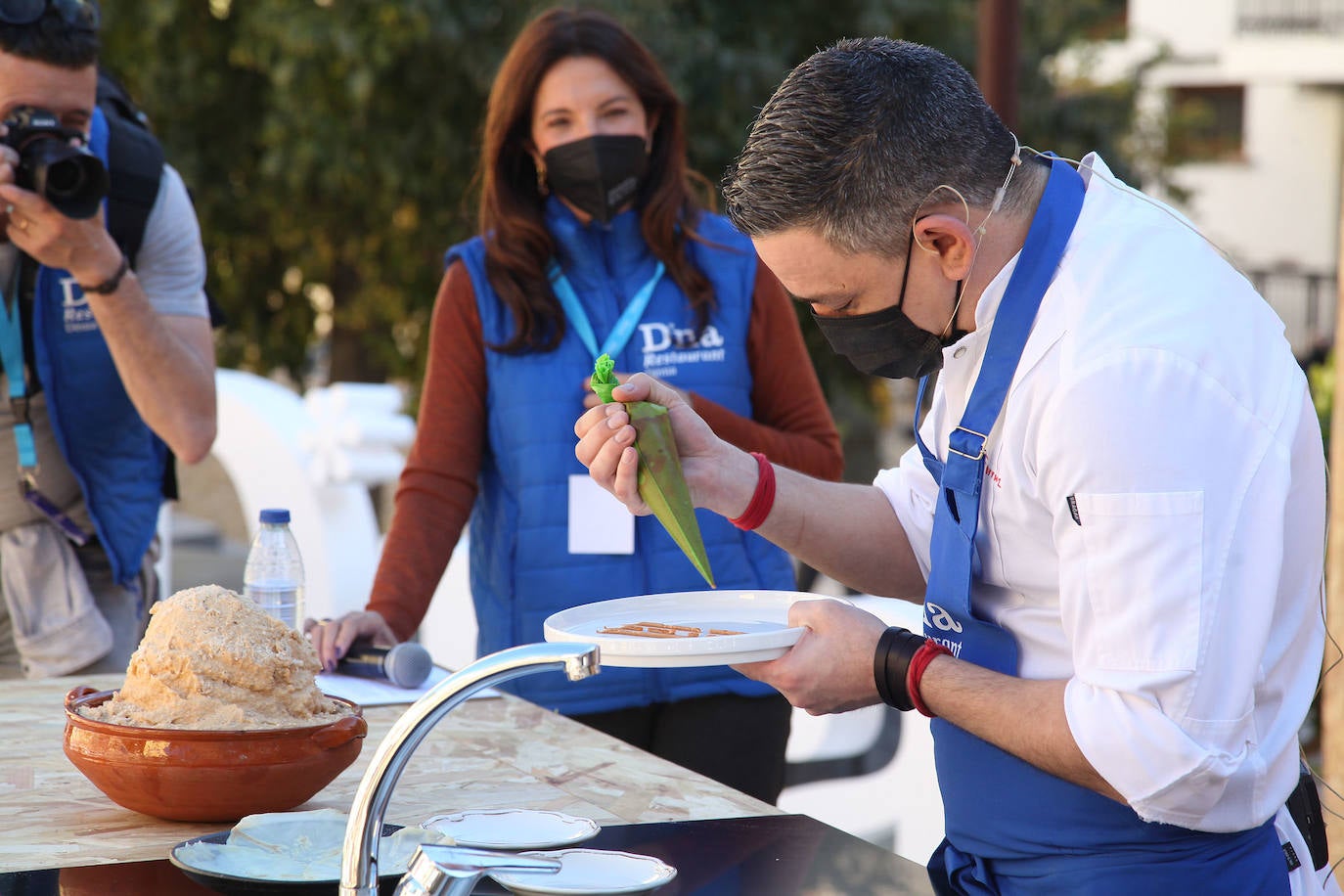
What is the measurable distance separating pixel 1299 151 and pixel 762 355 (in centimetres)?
2191

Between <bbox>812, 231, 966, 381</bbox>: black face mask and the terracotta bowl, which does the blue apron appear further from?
the terracotta bowl

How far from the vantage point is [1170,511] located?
1.71 metres

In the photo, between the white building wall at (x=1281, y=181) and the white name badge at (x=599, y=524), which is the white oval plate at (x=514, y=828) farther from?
the white building wall at (x=1281, y=181)

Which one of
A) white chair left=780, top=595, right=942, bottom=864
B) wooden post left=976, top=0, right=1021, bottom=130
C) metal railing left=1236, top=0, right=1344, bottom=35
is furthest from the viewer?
metal railing left=1236, top=0, right=1344, bottom=35

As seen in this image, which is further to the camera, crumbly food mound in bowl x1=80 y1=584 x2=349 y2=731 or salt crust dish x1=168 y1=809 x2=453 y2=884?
crumbly food mound in bowl x1=80 y1=584 x2=349 y2=731

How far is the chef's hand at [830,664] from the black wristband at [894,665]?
1cm

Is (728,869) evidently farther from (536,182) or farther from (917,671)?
(536,182)

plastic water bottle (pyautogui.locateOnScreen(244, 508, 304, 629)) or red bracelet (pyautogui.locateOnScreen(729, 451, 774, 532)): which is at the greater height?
red bracelet (pyautogui.locateOnScreen(729, 451, 774, 532))

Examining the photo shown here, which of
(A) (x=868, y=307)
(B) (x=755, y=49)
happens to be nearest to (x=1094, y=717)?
(A) (x=868, y=307)

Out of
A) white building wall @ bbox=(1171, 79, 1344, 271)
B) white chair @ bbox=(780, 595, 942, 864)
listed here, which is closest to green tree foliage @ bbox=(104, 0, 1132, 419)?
white chair @ bbox=(780, 595, 942, 864)

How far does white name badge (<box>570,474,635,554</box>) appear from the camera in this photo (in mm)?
3088

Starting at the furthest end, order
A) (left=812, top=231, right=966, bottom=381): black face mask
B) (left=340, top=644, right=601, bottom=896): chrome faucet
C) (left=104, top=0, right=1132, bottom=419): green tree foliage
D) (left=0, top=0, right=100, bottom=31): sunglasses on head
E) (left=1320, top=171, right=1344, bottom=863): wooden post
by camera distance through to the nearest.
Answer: (left=104, top=0, right=1132, bottom=419): green tree foliage
(left=1320, top=171, right=1344, bottom=863): wooden post
(left=0, top=0, right=100, bottom=31): sunglasses on head
(left=812, top=231, right=966, bottom=381): black face mask
(left=340, top=644, right=601, bottom=896): chrome faucet

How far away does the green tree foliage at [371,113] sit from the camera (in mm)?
7738

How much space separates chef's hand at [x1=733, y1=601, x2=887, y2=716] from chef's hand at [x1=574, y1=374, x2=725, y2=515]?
17.2 inches
